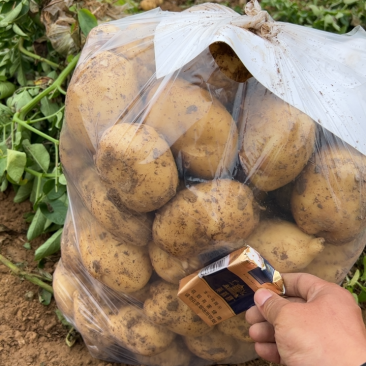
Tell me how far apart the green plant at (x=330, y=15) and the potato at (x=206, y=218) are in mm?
1267

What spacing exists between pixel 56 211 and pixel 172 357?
22.6 inches

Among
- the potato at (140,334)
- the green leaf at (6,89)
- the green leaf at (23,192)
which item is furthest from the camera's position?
the green leaf at (6,89)

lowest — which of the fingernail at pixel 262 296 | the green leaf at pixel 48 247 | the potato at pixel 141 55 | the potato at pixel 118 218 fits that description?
the green leaf at pixel 48 247

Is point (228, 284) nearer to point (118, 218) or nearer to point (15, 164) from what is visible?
point (118, 218)

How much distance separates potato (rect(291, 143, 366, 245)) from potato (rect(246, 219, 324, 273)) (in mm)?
28

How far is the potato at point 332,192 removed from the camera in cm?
90

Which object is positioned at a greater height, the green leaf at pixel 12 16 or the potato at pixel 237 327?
the green leaf at pixel 12 16

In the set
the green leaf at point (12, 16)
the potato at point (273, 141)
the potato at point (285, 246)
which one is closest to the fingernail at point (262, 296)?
the potato at point (285, 246)

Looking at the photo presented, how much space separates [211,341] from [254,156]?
0.47 meters

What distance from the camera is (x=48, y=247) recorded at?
1344 millimetres

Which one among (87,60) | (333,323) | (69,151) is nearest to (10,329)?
(69,151)

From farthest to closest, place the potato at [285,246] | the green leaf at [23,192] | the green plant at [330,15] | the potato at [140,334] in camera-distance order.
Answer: the green plant at [330,15], the green leaf at [23,192], the potato at [140,334], the potato at [285,246]

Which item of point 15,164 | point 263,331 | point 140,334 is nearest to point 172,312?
point 140,334

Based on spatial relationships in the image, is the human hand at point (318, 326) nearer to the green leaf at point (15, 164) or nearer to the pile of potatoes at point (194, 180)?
the pile of potatoes at point (194, 180)
